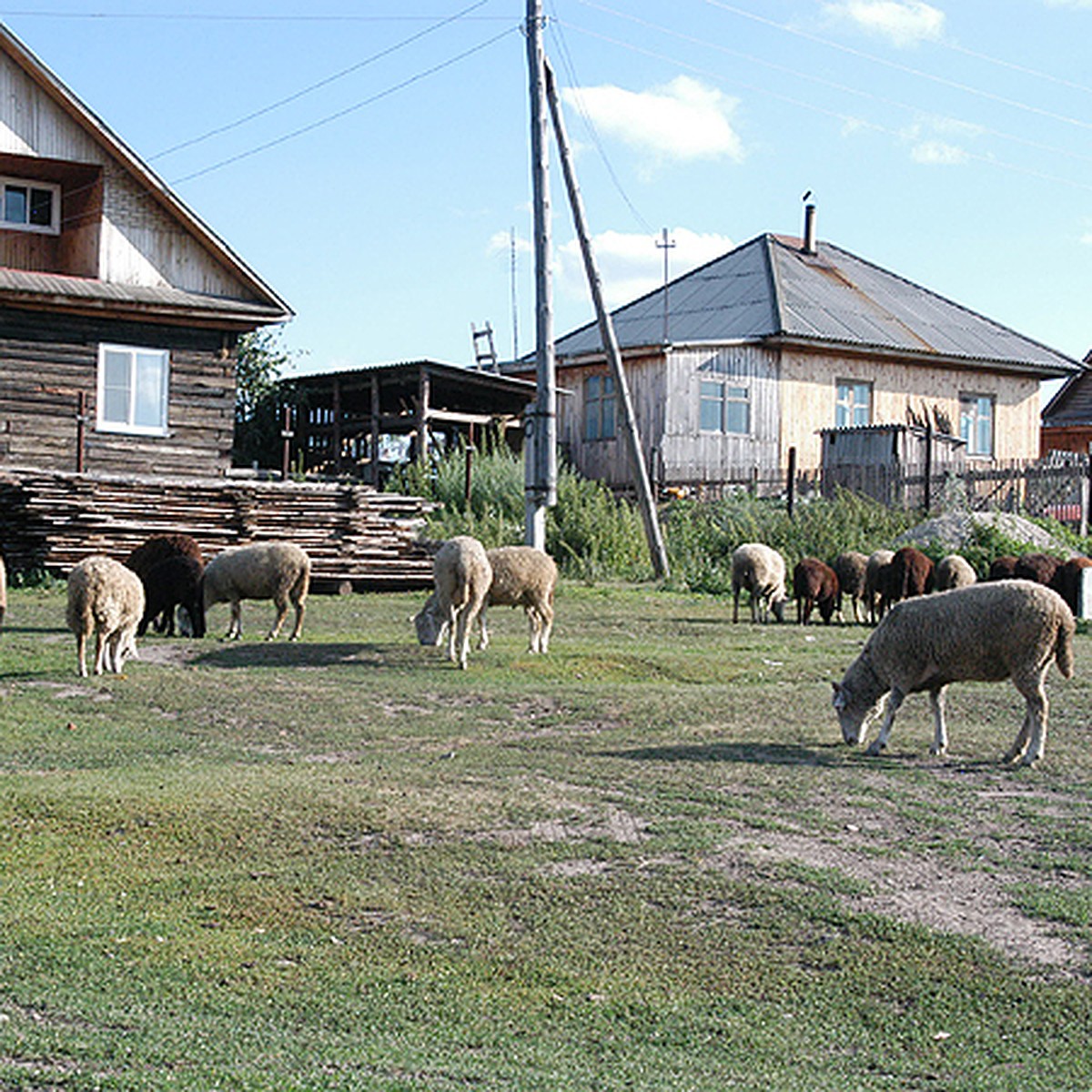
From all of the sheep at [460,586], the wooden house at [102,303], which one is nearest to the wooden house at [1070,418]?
the wooden house at [102,303]


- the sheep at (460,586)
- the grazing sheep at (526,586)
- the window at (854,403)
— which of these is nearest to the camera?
the sheep at (460,586)

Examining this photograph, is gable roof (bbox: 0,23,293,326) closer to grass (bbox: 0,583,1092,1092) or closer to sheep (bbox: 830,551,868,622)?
sheep (bbox: 830,551,868,622)

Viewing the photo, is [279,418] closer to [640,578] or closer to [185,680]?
[640,578]

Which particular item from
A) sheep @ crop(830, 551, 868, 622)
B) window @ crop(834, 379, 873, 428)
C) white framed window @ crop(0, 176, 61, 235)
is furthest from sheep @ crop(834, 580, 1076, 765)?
window @ crop(834, 379, 873, 428)

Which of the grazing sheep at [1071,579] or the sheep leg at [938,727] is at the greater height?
the grazing sheep at [1071,579]

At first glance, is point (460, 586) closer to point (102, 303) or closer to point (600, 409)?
point (102, 303)

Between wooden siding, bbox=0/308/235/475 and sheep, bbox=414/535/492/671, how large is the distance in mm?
12939

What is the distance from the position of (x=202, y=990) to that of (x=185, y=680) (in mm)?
8569

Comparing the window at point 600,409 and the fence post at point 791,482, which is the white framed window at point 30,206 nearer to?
the fence post at point 791,482

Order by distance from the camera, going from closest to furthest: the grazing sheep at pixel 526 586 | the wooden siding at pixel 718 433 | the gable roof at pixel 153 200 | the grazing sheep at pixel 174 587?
the grazing sheep at pixel 526 586 < the grazing sheep at pixel 174 587 < the gable roof at pixel 153 200 < the wooden siding at pixel 718 433

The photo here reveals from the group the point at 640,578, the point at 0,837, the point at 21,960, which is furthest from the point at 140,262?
the point at 21,960

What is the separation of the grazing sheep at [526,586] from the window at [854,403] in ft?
90.8

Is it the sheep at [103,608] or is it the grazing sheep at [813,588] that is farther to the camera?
the grazing sheep at [813,588]

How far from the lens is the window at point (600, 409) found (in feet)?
137
